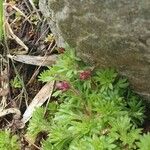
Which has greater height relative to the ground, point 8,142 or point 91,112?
point 91,112

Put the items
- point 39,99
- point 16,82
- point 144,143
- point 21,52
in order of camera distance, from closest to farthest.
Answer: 1. point 144,143
2. point 39,99
3. point 16,82
4. point 21,52

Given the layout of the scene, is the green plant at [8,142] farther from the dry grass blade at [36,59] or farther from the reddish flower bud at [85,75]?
the reddish flower bud at [85,75]

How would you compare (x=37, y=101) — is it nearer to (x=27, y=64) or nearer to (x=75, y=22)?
(x=27, y=64)

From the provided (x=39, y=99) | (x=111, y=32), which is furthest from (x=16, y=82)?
(x=111, y=32)

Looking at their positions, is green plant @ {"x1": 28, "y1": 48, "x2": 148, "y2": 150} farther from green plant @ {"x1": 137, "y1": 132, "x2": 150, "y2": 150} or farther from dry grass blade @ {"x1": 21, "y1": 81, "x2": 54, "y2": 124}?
dry grass blade @ {"x1": 21, "y1": 81, "x2": 54, "y2": 124}

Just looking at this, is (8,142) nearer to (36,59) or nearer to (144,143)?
(36,59)

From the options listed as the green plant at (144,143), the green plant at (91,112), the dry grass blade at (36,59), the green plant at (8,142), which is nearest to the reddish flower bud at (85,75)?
the green plant at (91,112)
